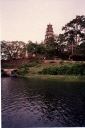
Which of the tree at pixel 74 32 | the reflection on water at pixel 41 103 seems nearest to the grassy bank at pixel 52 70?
the reflection on water at pixel 41 103

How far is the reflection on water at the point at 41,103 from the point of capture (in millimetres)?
10055

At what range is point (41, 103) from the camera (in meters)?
11.7

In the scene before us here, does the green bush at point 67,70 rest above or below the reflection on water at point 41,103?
above

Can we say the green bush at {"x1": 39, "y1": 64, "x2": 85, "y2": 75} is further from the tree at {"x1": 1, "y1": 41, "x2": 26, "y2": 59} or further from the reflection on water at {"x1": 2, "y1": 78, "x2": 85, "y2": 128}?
the tree at {"x1": 1, "y1": 41, "x2": 26, "y2": 59}

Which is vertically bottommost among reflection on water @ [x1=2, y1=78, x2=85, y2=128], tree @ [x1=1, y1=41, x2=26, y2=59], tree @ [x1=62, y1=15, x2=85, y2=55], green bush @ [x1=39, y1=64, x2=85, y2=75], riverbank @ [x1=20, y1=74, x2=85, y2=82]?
reflection on water @ [x1=2, y1=78, x2=85, y2=128]

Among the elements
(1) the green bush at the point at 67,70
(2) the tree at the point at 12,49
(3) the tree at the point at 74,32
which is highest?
(3) the tree at the point at 74,32

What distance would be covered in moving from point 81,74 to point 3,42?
2.94 m

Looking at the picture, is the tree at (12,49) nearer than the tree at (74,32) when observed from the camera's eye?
Yes

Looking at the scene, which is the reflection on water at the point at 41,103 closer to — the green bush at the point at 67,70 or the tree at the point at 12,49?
the green bush at the point at 67,70

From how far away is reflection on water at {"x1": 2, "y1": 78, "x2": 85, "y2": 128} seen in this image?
1005 centimetres

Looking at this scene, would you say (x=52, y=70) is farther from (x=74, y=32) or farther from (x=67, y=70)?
(x=74, y=32)

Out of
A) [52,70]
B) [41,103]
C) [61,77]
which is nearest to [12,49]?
[52,70]

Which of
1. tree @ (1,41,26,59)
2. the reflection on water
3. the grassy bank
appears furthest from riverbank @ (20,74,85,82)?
tree @ (1,41,26,59)

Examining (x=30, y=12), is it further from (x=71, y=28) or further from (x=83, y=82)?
(x=83, y=82)
